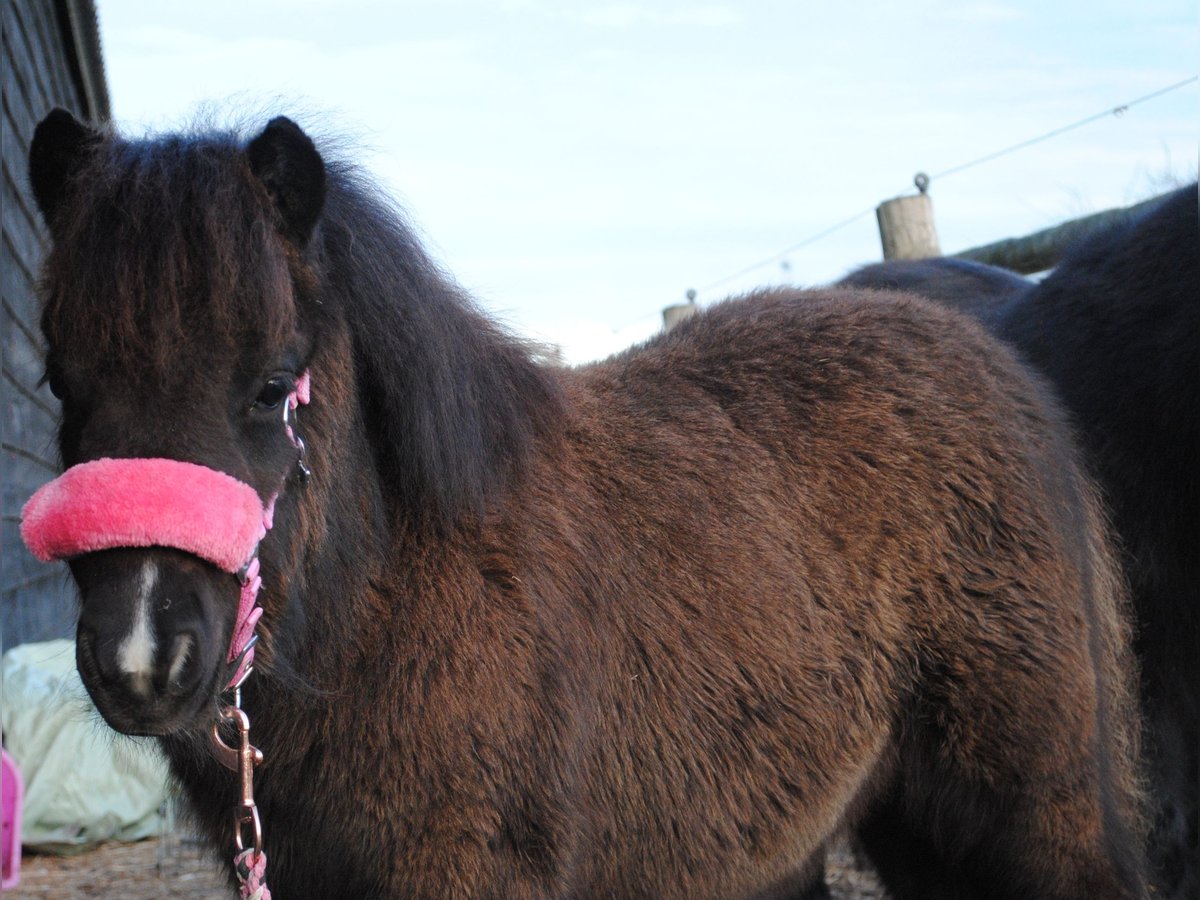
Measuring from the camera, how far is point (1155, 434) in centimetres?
422

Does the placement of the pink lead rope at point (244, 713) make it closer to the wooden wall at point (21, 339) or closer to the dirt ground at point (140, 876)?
the dirt ground at point (140, 876)

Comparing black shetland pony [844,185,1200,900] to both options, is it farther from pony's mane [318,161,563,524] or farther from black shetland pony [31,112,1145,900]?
pony's mane [318,161,563,524]

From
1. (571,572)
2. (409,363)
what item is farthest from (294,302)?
(571,572)

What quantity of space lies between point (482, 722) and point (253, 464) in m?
0.78

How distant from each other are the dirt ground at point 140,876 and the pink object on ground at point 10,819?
2.17ft

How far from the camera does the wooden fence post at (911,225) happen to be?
321 inches

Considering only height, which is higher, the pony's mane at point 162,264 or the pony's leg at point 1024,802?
the pony's mane at point 162,264

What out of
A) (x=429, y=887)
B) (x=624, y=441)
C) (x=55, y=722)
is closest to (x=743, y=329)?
(x=624, y=441)

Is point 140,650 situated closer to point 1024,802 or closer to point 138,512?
point 138,512

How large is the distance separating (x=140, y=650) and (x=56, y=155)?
1.25 metres

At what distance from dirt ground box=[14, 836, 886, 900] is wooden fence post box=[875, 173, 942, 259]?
4269 millimetres

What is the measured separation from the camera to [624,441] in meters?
3.33

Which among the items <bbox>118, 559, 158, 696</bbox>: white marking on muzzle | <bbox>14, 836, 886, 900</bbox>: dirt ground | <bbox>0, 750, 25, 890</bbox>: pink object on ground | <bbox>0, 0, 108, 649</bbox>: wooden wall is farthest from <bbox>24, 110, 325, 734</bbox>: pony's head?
<bbox>0, 0, 108, 649</bbox>: wooden wall

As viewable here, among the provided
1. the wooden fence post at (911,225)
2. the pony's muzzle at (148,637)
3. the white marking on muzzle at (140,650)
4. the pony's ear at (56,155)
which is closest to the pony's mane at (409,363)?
the pony's ear at (56,155)
